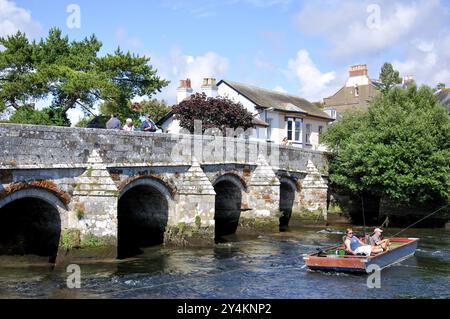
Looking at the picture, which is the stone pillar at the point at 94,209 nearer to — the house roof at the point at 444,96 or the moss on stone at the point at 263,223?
the moss on stone at the point at 263,223

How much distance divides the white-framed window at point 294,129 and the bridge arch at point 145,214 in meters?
21.0

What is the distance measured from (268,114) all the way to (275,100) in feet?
9.59

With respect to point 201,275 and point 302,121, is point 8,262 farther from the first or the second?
point 302,121

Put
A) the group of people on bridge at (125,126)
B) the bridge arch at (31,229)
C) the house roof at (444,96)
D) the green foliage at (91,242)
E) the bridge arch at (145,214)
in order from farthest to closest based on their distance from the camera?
the house roof at (444,96), the bridge arch at (145,214), the group of people on bridge at (125,126), the bridge arch at (31,229), the green foliage at (91,242)

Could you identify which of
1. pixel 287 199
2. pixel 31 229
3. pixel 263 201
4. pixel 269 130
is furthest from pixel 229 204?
pixel 269 130

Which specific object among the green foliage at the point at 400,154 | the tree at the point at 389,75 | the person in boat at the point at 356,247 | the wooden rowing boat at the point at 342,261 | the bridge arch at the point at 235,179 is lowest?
the wooden rowing boat at the point at 342,261

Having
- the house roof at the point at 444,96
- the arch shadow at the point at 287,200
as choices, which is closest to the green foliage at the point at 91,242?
the arch shadow at the point at 287,200

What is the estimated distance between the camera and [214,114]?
33.9 metres

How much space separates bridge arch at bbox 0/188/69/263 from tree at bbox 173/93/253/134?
17049 millimetres

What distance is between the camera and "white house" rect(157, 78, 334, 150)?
39.3m

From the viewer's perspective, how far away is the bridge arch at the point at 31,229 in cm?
1745

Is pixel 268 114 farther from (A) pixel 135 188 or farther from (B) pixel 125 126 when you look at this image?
(A) pixel 135 188

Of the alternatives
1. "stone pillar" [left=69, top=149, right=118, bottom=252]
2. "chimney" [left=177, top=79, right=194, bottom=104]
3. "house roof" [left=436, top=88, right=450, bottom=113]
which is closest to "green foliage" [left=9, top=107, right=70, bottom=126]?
"stone pillar" [left=69, top=149, right=118, bottom=252]
